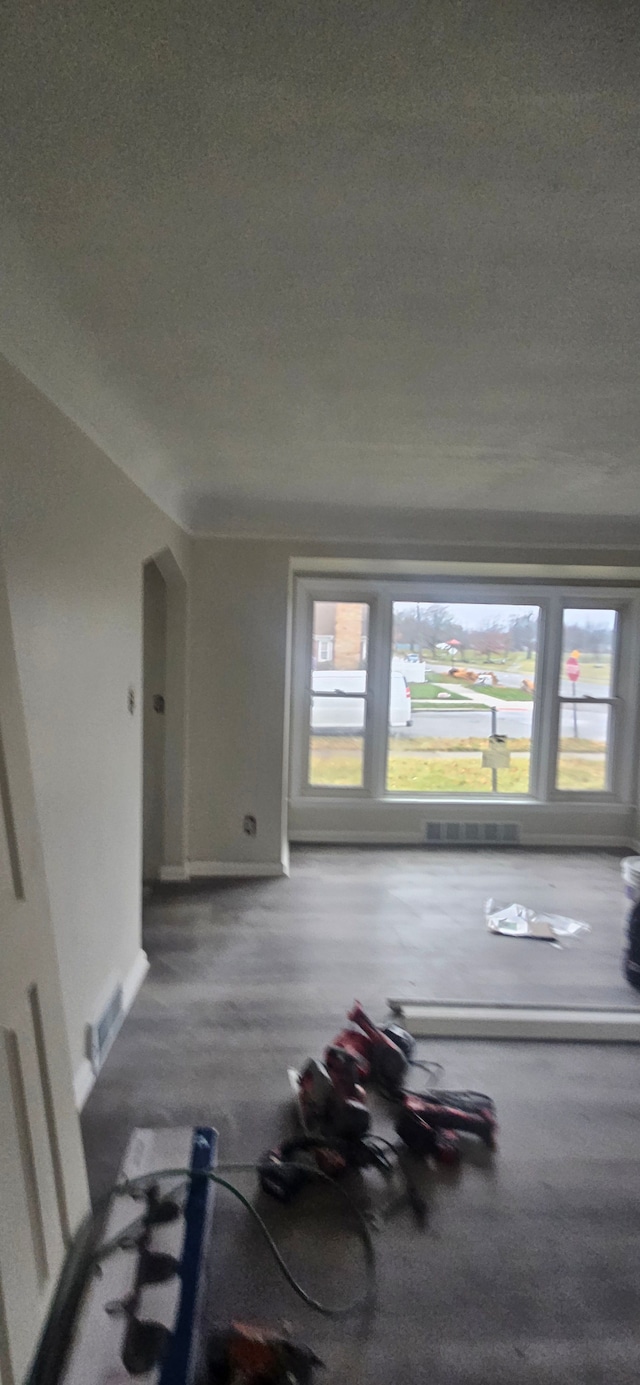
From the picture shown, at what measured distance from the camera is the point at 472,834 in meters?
5.35

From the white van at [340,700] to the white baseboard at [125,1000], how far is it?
2389mm

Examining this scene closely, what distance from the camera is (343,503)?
4.12 metres

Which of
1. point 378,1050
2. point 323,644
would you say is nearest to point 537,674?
point 323,644

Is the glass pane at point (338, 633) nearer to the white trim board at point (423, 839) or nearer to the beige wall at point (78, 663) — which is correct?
the white trim board at point (423, 839)

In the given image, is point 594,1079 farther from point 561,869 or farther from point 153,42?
point 153,42

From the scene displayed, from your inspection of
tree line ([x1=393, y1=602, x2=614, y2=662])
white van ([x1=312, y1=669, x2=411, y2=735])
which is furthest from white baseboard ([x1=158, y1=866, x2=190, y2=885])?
tree line ([x1=393, y1=602, x2=614, y2=662])

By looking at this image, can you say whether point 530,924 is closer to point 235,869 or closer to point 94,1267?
point 235,869

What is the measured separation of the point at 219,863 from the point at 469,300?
3.64 metres

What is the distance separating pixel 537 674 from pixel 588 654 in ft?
1.34

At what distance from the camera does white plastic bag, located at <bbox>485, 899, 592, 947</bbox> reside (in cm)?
372

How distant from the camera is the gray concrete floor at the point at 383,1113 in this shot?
1.60m

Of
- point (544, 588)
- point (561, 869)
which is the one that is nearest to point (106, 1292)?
point (561, 869)

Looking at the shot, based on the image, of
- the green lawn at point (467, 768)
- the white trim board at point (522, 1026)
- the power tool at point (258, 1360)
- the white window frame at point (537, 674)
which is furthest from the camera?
the green lawn at point (467, 768)

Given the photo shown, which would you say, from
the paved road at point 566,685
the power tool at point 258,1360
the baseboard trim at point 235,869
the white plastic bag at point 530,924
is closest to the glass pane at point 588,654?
the paved road at point 566,685
